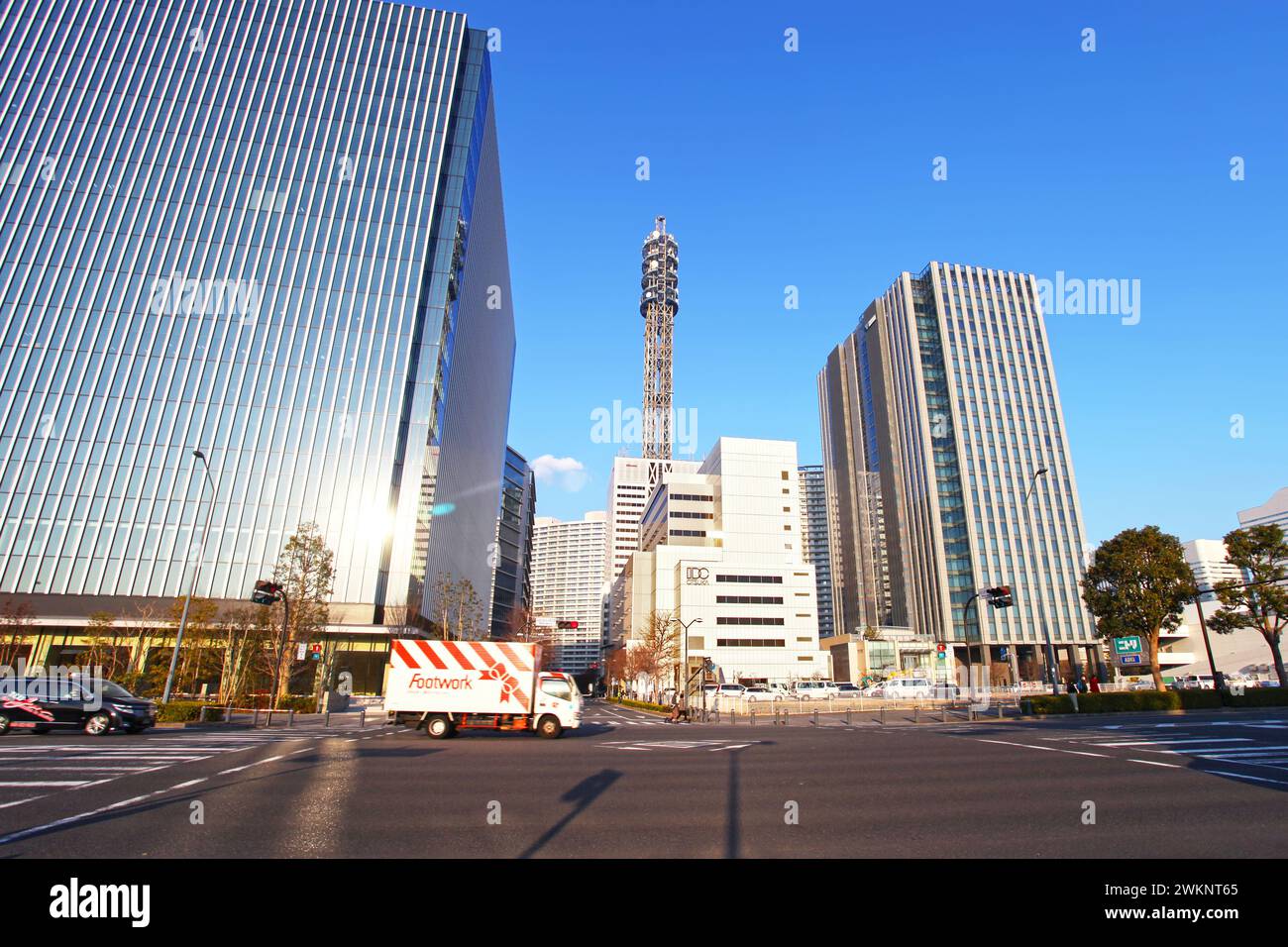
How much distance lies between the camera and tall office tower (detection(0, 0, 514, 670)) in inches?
2034

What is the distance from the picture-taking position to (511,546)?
138 metres

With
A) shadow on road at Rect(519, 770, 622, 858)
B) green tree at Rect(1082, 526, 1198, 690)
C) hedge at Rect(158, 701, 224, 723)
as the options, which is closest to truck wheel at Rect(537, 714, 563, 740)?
shadow on road at Rect(519, 770, 622, 858)

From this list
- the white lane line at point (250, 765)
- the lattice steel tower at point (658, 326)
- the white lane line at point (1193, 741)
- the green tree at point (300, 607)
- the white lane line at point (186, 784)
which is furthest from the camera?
the lattice steel tower at point (658, 326)

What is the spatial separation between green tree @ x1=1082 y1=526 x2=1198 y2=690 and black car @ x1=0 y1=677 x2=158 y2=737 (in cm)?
5364

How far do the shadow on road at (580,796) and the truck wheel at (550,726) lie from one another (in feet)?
30.3

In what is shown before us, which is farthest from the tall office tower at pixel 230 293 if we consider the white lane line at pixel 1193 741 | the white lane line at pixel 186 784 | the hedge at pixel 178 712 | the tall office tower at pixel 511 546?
the tall office tower at pixel 511 546

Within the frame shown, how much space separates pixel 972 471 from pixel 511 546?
94.6 m

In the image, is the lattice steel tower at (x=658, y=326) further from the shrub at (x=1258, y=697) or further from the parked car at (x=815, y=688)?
the shrub at (x=1258, y=697)

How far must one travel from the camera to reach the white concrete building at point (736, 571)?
80688 mm

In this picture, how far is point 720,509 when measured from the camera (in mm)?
93500

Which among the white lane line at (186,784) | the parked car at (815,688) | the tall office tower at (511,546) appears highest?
the tall office tower at (511,546)

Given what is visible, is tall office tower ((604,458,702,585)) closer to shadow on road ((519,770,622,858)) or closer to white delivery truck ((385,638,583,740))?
white delivery truck ((385,638,583,740))
